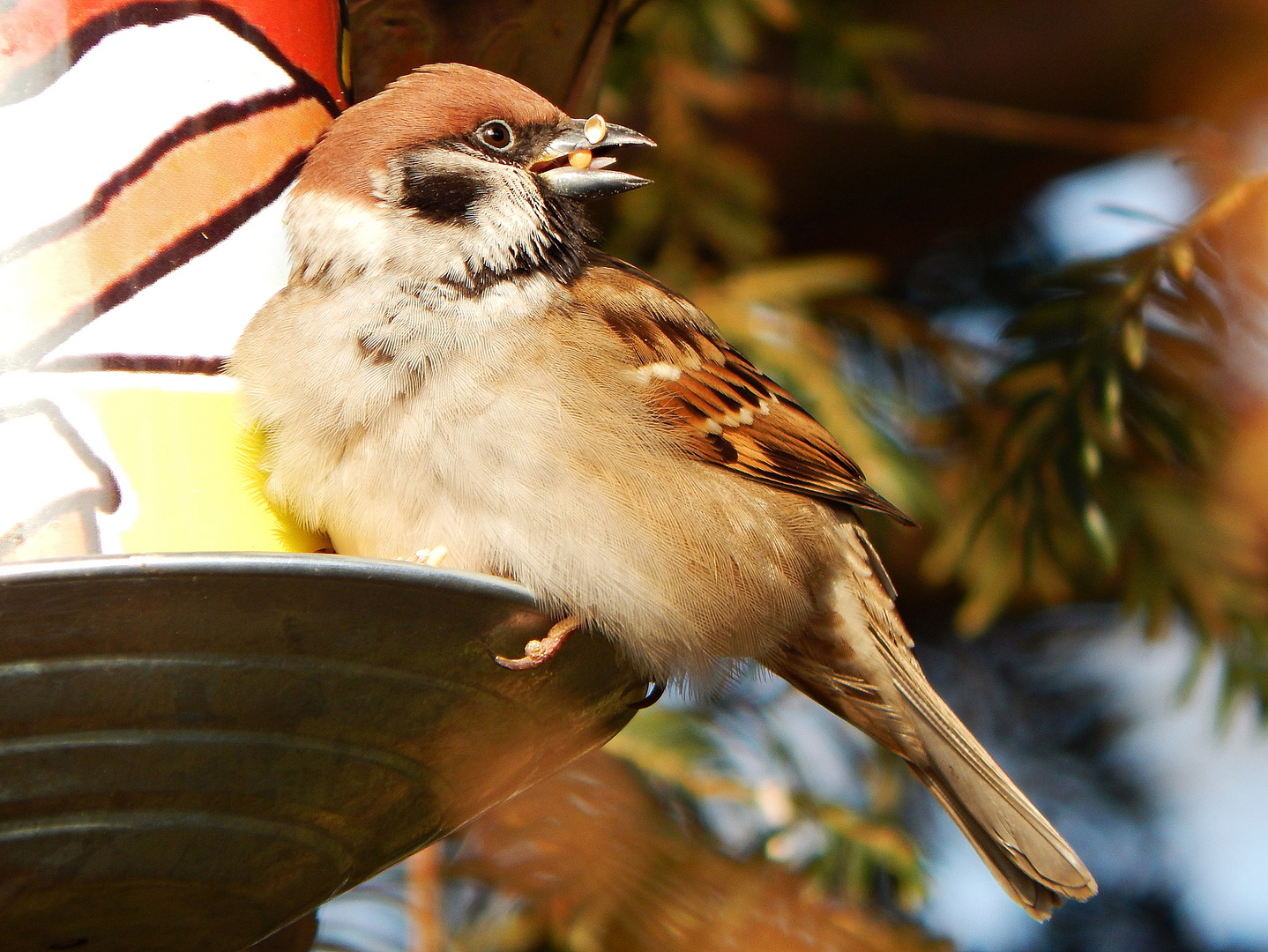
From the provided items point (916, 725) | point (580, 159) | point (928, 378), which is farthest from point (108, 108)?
point (928, 378)

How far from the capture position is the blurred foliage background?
7.11 feet

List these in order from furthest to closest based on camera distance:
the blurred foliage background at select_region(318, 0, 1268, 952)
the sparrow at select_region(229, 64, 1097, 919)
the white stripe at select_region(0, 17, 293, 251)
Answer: the blurred foliage background at select_region(318, 0, 1268, 952)
the sparrow at select_region(229, 64, 1097, 919)
the white stripe at select_region(0, 17, 293, 251)

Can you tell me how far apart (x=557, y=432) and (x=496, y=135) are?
513mm

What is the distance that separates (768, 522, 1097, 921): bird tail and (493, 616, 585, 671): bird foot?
0.73 m

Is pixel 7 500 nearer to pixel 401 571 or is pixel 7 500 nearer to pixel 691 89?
pixel 401 571

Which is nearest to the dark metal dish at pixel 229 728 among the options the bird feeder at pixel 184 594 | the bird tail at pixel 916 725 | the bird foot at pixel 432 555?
the bird feeder at pixel 184 594

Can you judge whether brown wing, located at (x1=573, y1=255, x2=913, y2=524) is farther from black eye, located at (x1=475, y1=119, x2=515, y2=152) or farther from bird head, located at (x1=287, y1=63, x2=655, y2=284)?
black eye, located at (x1=475, y1=119, x2=515, y2=152)

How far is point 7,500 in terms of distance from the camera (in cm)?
151

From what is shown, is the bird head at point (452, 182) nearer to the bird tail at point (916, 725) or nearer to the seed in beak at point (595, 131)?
the seed in beak at point (595, 131)

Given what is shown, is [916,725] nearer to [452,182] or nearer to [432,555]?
[432,555]

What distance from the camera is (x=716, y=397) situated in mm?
2139

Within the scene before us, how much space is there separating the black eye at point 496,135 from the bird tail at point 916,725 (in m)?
0.83

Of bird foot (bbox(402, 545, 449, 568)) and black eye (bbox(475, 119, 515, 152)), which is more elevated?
black eye (bbox(475, 119, 515, 152))

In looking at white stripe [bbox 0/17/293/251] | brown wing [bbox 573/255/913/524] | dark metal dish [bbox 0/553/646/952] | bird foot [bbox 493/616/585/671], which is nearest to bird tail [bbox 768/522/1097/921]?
brown wing [bbox 573/255/913/524]
